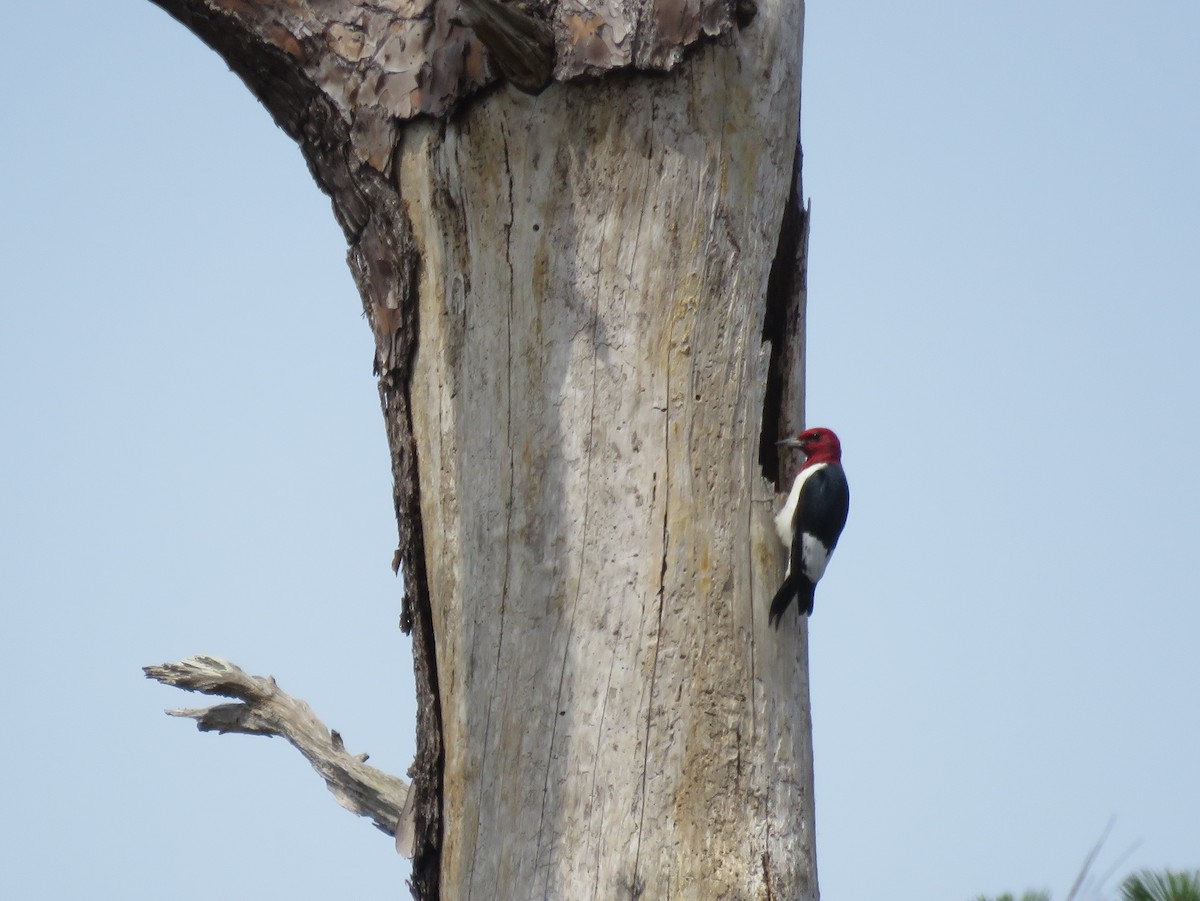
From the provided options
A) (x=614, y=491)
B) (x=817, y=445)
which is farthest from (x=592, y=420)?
(x=817, y=445)

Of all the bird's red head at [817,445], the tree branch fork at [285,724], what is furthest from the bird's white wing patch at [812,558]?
the tree branch fork at [285,724]

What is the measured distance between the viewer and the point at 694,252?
3014mm

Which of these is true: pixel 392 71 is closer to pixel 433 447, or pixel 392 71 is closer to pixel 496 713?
pixel 433 447

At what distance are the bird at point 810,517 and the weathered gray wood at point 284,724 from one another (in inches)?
54.5

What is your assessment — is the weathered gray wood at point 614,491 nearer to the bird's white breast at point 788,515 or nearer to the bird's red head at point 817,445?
the bird's white breast at point 788,515

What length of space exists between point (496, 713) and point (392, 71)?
159 centimetres

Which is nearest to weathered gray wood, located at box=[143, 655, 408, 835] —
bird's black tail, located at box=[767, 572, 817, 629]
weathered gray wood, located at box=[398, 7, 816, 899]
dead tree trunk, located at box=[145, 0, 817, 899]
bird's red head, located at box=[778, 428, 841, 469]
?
dead tree trunk, located at box=[145, 0, 817, 899]

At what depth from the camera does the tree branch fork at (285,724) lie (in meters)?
3.77

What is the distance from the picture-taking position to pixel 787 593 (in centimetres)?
303

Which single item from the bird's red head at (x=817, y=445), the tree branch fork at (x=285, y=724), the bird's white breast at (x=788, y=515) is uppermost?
the bird's red head at (x=817, y=445)

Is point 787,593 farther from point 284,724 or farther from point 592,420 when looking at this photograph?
point 284,724

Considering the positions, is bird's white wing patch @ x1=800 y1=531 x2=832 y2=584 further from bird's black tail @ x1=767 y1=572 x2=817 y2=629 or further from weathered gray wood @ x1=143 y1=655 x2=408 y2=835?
weathered gray wood @ x1=143 y1=655 x2=408 y2=835

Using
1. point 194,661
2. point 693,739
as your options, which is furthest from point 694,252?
point 194,661

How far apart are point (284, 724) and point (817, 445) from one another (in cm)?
182
